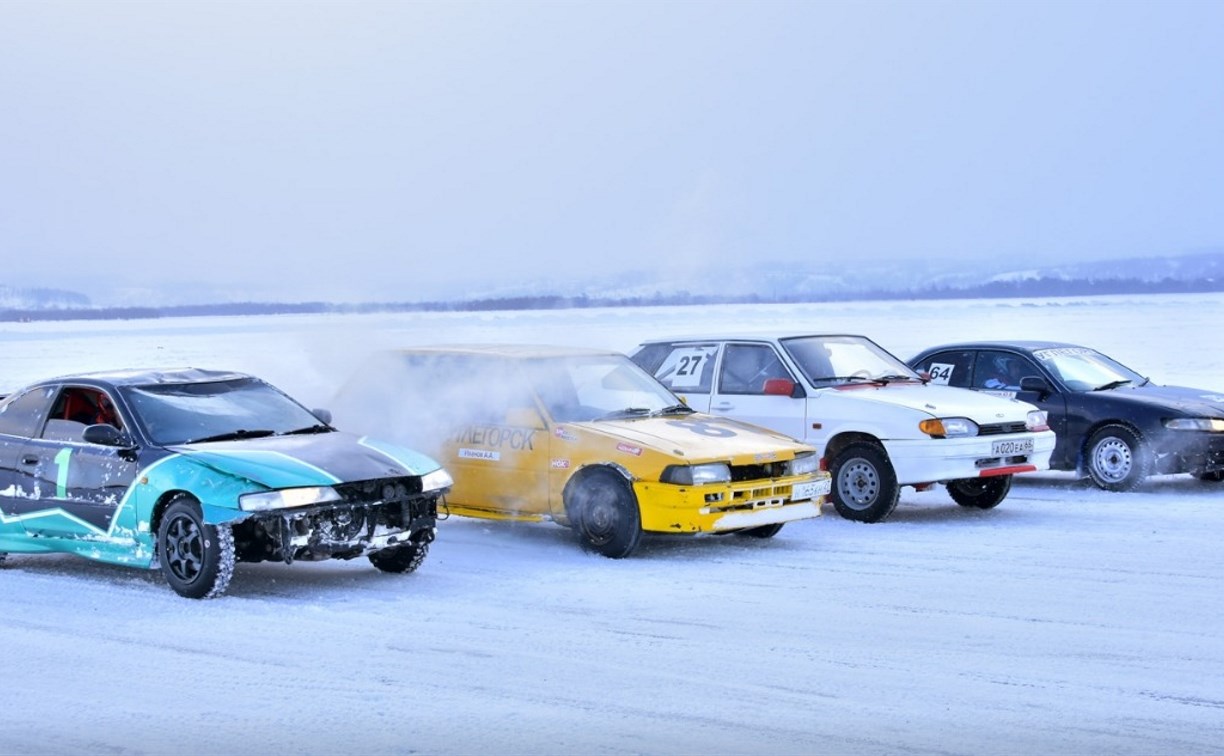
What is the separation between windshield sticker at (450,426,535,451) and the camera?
434 inches

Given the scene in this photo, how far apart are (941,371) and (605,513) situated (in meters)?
6.01

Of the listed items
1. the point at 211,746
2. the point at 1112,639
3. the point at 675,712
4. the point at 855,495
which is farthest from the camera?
the point at 855,495

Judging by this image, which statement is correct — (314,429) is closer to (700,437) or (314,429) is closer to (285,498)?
(285,498)

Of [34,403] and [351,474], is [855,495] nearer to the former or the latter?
[351,474]

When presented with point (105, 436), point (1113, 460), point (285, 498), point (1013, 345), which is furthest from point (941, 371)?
point (105, 436)

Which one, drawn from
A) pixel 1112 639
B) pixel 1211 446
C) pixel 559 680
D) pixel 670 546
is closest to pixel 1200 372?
pixel 1211 446

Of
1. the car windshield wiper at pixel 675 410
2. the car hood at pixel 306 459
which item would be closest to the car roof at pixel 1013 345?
the car windshield wiper at pixel 675 410

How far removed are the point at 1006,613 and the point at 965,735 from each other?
2.70 meters

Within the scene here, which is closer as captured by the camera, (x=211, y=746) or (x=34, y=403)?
(x=211, y=746)

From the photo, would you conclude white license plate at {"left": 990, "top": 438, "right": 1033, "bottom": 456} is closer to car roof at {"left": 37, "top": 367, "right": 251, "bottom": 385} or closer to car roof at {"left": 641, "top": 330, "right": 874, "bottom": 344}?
car roof at {"left": 641, "top": 330, "right": 874, "bottom": 344}

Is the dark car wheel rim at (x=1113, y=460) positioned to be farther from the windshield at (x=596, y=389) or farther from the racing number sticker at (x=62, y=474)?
the racing number sticker at (x=62, y=474)

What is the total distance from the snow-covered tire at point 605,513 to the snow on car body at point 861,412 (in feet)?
8.82

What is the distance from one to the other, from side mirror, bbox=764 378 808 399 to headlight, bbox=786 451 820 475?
5.35 ft

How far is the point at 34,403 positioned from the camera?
10.2 meters
